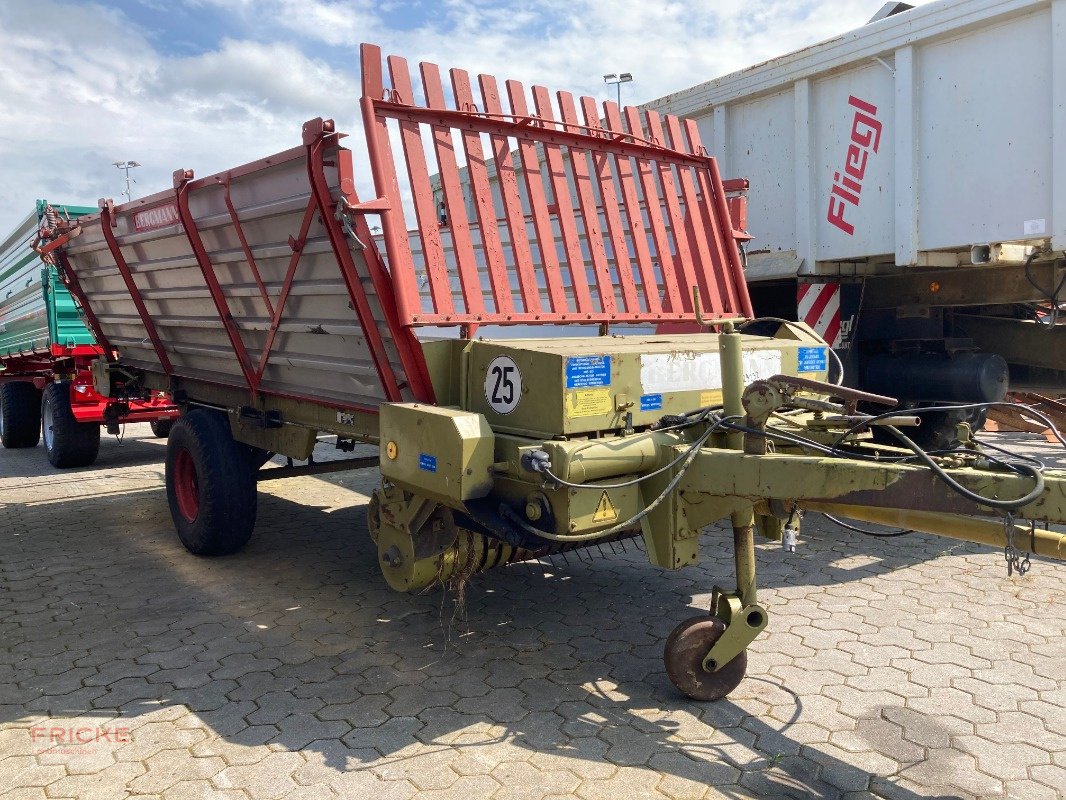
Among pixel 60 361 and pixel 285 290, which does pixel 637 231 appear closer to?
pixel 285 290

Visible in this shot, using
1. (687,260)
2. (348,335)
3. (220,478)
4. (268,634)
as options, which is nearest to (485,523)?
(348,335)

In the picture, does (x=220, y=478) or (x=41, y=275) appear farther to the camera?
(x=41, y=275)

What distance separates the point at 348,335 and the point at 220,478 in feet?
5.63

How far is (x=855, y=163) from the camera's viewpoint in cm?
498

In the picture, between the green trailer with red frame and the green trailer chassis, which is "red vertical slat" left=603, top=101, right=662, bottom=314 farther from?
the green trailer with red frame

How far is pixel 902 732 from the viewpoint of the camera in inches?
115

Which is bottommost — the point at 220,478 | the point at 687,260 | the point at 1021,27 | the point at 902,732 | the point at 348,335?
the point at 902,732

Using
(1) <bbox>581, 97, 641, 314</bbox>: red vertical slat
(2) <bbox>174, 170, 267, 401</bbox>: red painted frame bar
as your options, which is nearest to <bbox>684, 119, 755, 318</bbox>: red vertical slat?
(1) <bbox>581, 97, 641, 314</bbox>: red vertical slat

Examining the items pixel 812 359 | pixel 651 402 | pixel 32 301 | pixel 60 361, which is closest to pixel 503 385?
pixel 651 402

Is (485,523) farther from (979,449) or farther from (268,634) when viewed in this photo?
(979,449)

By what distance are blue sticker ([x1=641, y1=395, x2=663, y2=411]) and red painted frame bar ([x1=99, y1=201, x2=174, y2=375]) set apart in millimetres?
4006

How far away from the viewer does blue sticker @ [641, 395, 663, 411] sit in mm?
3316

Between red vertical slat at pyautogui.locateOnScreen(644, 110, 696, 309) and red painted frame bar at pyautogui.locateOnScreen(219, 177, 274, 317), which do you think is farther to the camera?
red vertical slat at pyautogui.locateOnScreen(644, 110, 696, 309)

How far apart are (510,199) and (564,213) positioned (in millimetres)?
332
